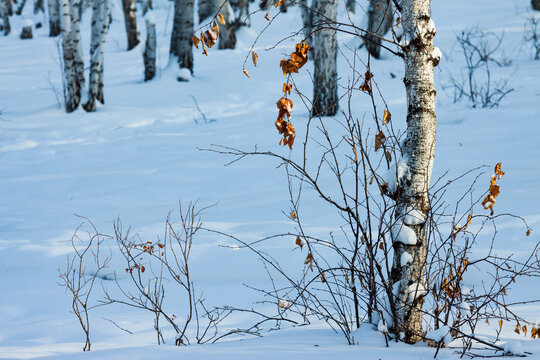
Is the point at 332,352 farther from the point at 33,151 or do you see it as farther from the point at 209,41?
the point at 33,151

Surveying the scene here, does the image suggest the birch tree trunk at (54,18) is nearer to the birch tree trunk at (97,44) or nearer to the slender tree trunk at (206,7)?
the slender tree trunk at (206,7)

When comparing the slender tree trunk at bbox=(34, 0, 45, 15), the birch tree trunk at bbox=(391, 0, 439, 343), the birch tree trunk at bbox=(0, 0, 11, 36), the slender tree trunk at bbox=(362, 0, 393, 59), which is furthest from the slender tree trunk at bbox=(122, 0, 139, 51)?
the birch tree trunk at bbox=(391, 0, 439, 343)

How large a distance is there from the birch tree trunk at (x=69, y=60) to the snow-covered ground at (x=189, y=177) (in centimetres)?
26

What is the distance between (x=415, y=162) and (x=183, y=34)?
968 cm

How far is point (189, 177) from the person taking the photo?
6379 millimetres

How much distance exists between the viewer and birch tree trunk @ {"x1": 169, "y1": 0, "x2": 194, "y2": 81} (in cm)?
1123

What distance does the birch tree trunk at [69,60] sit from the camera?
9.18 meters

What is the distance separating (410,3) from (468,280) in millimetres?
2127

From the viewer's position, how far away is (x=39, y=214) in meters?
5.60

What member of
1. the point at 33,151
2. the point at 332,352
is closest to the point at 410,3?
the point at 332,352

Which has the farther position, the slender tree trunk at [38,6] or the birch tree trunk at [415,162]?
the slender tree trunk at [38,6]

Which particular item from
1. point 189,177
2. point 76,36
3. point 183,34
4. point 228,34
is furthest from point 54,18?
point 189,177

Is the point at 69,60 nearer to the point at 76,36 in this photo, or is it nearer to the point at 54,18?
the point at 76,36

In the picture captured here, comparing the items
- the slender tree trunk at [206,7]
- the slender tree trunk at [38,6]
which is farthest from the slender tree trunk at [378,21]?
the slender tree trunk at [38,6]
